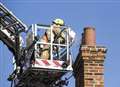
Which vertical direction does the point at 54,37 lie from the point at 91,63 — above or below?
above

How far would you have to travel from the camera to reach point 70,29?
13.2 m

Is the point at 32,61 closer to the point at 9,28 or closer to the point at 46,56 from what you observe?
the point at 46,56

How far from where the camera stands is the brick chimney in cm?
1223

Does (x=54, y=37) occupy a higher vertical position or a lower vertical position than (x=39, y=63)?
higher

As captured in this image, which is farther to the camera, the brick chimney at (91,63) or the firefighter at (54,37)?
the firefighter at (54,37)

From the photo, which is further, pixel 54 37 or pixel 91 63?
pixel 54 37

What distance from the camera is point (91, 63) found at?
1236 cm

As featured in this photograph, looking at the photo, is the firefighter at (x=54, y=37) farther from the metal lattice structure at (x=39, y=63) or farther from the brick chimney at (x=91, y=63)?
the brick chimney at (x=91, y=63)

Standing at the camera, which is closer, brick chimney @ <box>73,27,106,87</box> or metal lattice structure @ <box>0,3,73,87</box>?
brick chimney @ <box>73,27,106,87</box>

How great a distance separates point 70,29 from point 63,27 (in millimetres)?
216

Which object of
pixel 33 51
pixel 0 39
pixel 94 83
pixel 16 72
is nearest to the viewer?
pixel 94 83

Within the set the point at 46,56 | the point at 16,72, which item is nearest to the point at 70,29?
the point at 46,56

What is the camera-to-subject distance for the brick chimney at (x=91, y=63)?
1223cm

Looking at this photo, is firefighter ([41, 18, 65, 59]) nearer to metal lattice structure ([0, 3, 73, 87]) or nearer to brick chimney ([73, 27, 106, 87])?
metal lattice structure ([0, 3, 73, 87])
